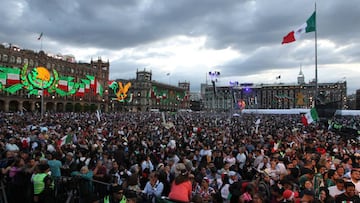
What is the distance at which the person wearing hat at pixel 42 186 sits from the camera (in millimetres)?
6230

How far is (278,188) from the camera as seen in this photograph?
231 inches

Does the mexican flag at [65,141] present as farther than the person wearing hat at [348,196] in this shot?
Yes

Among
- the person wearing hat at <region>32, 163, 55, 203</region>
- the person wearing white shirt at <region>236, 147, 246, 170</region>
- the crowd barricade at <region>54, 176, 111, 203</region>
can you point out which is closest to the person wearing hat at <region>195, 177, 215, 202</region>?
the crowd barricade at <region>54, 176, 111, 203</region>

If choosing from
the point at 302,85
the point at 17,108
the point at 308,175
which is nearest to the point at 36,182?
the point at 308,175

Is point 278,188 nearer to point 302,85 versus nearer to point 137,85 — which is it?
point 137,85

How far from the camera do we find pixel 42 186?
6254mm

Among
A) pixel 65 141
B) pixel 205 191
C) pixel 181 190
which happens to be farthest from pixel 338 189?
pixel 65 141

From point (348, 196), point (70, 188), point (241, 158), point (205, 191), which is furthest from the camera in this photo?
point (241, 158)

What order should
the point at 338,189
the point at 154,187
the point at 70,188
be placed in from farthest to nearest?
the point at 70,188 < the point at 154,187 < the point at 338,189

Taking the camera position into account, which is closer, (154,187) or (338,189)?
(338,189)

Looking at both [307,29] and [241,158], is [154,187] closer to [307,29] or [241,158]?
[241,158]

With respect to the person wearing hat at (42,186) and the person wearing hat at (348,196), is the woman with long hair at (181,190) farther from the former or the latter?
the person wearing hat at (42,186)

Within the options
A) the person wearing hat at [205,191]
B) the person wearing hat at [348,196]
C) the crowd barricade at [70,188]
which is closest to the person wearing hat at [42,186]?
the crowd barricade at [70,188]

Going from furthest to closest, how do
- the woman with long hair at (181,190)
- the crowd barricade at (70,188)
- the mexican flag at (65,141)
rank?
the mexican flag at (65,141) < the crowd barricade at (70,188) < the woman with long hair at (181,190)
